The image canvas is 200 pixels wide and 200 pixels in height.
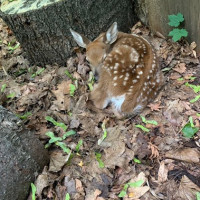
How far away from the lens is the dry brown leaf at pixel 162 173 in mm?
2821

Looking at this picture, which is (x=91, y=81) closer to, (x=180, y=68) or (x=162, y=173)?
(x=180, y=68)

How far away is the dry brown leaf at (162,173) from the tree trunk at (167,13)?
2.04m

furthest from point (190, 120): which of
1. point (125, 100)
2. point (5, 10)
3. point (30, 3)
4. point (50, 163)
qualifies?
point (5, 10)

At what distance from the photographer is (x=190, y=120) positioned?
3256mm

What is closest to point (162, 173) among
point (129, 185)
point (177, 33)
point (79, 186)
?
point (129, 185)

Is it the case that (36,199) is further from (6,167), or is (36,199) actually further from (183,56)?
(183,56)

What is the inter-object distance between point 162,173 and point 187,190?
312 millimetres

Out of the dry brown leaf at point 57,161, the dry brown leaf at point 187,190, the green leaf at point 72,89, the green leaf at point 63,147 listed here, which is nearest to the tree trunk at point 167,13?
the green leaf at point 72,89

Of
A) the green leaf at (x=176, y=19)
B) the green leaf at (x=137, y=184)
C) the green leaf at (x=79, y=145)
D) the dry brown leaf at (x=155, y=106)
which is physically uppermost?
the green leaf at (x=176, y=19)

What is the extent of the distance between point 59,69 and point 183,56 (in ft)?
6.75

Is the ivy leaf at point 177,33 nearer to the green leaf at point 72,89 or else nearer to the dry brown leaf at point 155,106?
the dry brown leaf at point 155,106

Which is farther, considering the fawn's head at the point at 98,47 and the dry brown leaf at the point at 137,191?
the fawn's head at the point at 98,47

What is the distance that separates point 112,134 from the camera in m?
3.33

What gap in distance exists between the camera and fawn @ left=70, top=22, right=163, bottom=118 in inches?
136
